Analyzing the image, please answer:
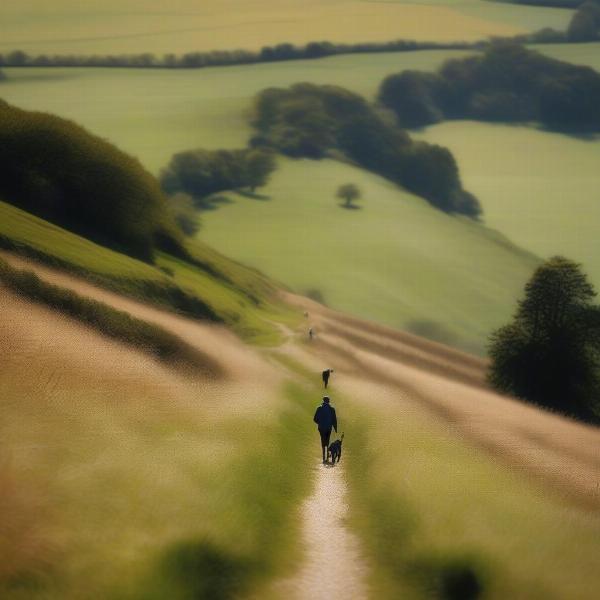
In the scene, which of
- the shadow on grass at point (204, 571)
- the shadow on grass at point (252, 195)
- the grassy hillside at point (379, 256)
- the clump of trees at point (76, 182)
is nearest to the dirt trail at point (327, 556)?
the shadow on grass at point (204, 571)

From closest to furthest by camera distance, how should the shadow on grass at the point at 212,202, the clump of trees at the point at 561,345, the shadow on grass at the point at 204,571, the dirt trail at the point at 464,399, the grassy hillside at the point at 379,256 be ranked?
the shadow on grass at the point at 204,571, the dirt trail at the point at 464,399, the clump of trees at the point at 561,345, the grassy hillside at the point at 379,256, the shadow on grass at the point at 212,202

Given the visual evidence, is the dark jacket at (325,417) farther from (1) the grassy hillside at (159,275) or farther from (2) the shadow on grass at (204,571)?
(1) the grassy hillside at (159,275)

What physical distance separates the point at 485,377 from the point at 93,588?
183 feet

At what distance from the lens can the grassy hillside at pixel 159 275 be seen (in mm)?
56656

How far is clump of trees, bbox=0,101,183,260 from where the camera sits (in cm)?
7369

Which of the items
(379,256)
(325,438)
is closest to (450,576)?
(325,438)

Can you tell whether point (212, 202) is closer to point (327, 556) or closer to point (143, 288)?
point (143, 288)

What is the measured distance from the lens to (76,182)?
75.8m

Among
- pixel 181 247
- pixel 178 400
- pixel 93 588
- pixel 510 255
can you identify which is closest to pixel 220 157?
pixel 510 255

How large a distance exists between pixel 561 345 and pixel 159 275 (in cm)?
2858

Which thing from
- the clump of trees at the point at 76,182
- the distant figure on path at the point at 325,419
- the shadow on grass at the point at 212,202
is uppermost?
the shadow on grass at the point at 212,202

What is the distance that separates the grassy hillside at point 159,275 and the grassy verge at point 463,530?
1033 inches

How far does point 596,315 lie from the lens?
6575 cm

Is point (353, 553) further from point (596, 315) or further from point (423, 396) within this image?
point (596, 315)
